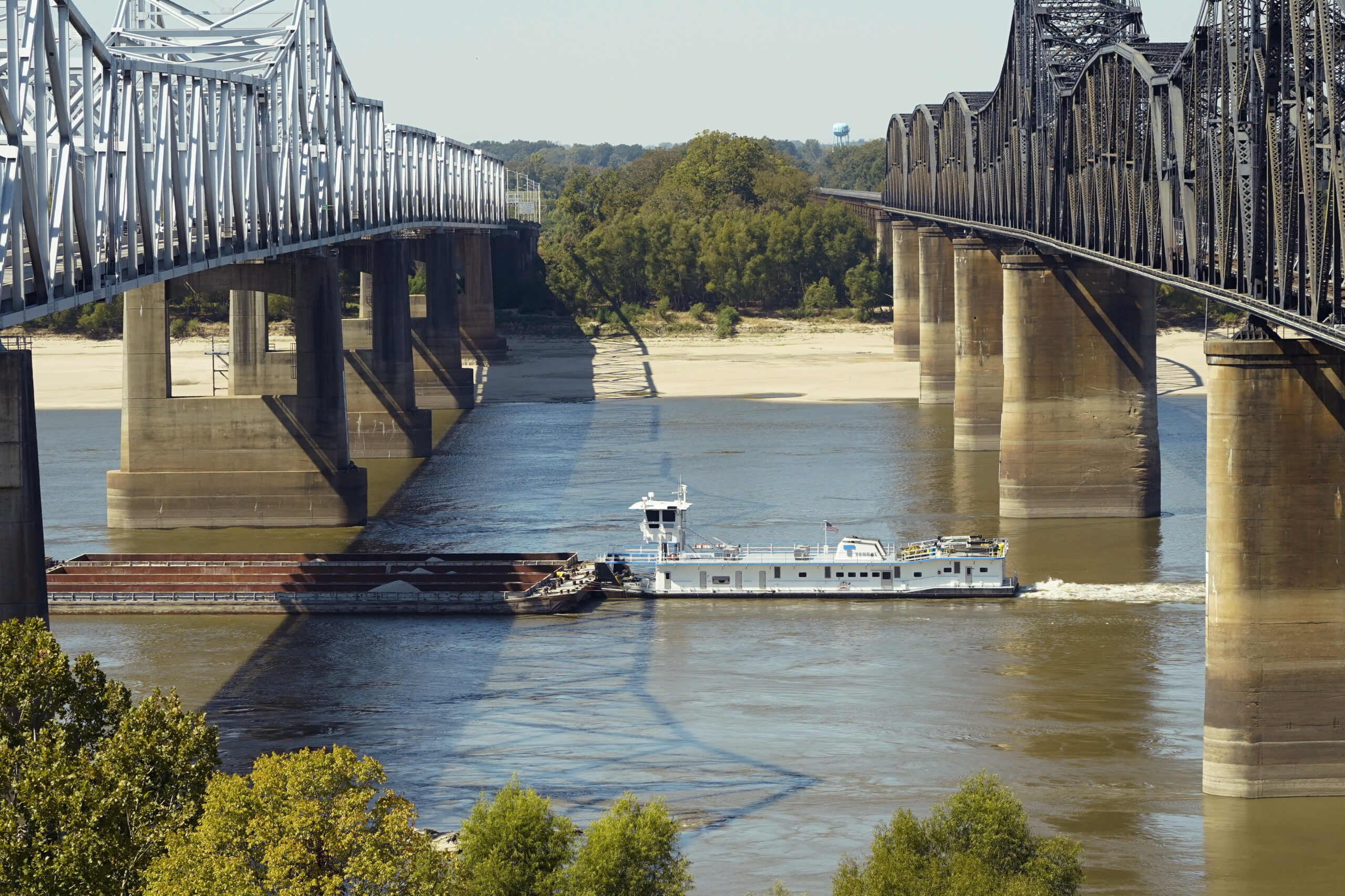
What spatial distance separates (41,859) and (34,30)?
20772mm

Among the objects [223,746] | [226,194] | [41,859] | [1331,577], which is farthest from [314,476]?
[41,859]

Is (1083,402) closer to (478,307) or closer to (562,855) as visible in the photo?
(562,855)

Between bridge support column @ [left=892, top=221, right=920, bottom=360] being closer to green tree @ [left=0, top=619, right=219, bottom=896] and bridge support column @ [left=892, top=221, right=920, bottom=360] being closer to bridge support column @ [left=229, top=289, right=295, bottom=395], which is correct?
bridge support column @ [left=229, top=289, right=295, bottom=395]

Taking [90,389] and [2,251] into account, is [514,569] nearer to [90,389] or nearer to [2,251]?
[2,251]

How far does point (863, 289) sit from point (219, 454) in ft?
292

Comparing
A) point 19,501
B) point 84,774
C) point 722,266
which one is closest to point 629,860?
point 84,774

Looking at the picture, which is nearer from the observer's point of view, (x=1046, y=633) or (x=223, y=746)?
(x=223, y=746)

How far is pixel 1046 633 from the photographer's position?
4759 centimetres

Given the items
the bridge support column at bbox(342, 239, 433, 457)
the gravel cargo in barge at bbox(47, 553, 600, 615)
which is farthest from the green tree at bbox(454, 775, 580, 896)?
the bridge support column at bbox(342, 239, 433, 457)

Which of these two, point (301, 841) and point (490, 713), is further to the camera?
point (490, 713)

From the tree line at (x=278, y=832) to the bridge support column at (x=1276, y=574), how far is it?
8.03 meters

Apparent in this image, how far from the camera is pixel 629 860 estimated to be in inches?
955

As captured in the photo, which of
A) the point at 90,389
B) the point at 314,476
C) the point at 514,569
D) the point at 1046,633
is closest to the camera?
the point at 1046,633

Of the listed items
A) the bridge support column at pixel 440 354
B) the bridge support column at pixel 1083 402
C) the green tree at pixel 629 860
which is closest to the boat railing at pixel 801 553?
the bridge support column at pixel 1083 402
